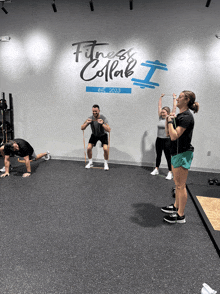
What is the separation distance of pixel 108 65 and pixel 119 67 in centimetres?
24

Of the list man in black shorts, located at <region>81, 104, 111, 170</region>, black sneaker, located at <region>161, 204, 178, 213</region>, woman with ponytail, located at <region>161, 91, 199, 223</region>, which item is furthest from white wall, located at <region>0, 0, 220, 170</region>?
woman with ponytail, located at <region>161, 91, 199, 223</region>

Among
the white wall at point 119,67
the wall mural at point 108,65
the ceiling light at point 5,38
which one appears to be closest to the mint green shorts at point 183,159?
the white wall at point 119,67

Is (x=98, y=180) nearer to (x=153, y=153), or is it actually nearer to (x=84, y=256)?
(x=153, y=153)

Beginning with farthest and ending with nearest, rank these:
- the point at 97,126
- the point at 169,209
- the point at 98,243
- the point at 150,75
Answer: the point at 150,75, the point at 97,126, the point at 169,209, the point at 98,243

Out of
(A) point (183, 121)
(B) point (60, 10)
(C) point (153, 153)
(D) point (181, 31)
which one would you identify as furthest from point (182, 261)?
(B) point (60, 10)

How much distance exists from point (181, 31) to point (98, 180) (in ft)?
10.9

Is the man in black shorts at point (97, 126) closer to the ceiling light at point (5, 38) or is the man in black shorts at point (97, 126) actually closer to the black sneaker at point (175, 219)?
the black sneaker at point (175, 219)

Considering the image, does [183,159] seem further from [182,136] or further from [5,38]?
[5,38]

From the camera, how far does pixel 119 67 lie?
4484 mm

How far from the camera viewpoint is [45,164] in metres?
4.59

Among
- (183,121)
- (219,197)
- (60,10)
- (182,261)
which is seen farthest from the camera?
(60,10)

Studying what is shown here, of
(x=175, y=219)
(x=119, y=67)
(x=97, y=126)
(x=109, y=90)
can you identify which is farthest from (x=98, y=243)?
(x=119, y=67)

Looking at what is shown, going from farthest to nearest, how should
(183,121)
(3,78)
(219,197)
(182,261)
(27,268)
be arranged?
(3,78) < (219,197) < (183,121) < (182,261) < (27,268)

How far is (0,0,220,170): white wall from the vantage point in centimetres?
416
